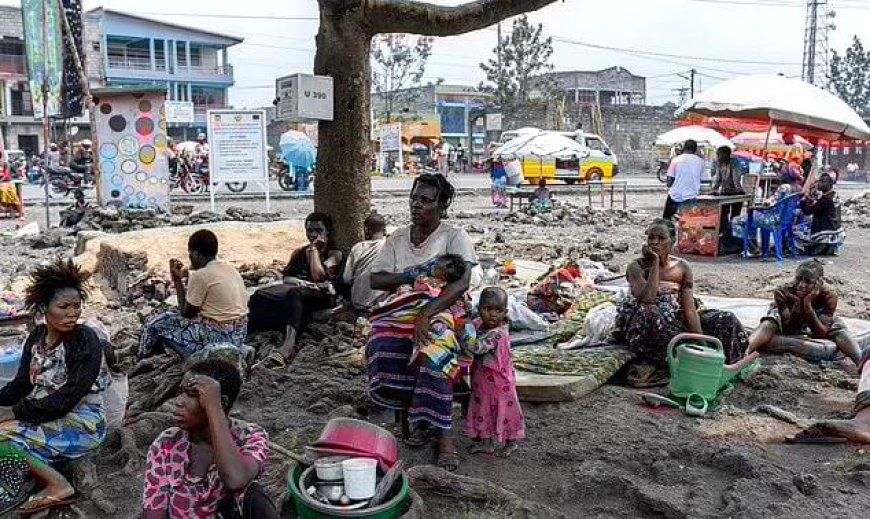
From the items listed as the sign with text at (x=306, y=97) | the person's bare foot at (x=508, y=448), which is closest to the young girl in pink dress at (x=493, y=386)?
the person's bare foot at (x=508, y=448)

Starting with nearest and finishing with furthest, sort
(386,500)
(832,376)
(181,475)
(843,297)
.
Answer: (181,475), (386,500), (832,376), (843,297)

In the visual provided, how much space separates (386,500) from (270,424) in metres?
1.62

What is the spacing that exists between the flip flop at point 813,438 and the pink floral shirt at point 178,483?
114 inches

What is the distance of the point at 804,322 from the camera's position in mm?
5809

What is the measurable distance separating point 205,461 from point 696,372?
115 inches

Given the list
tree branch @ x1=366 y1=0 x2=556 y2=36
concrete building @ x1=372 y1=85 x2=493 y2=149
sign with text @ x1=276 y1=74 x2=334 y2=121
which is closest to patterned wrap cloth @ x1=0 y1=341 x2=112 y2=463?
sign with text @ x1=276 y1=74 x2=334 y2=121

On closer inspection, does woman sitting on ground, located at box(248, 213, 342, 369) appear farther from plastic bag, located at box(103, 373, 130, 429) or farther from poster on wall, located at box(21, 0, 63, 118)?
poster on wall, located at box(21, 0, 63, 118)

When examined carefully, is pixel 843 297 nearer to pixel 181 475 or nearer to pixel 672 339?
pixel 672 339

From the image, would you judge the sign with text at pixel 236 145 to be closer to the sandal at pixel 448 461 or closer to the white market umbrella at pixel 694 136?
the sandal at pixel 448 461

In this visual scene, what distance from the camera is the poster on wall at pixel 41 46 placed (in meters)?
12.9

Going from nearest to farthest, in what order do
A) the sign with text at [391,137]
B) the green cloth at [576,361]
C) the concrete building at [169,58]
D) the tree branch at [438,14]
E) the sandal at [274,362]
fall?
the green cloth at [576,361], the sandal at [274,362], the tree branch at [438,14], the sign with text at [391,137], the concrete building at [169,58]

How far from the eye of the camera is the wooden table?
37.6 ft

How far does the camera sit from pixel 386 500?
118 inches

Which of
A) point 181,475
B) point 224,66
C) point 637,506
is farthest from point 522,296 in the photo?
point 224,66
